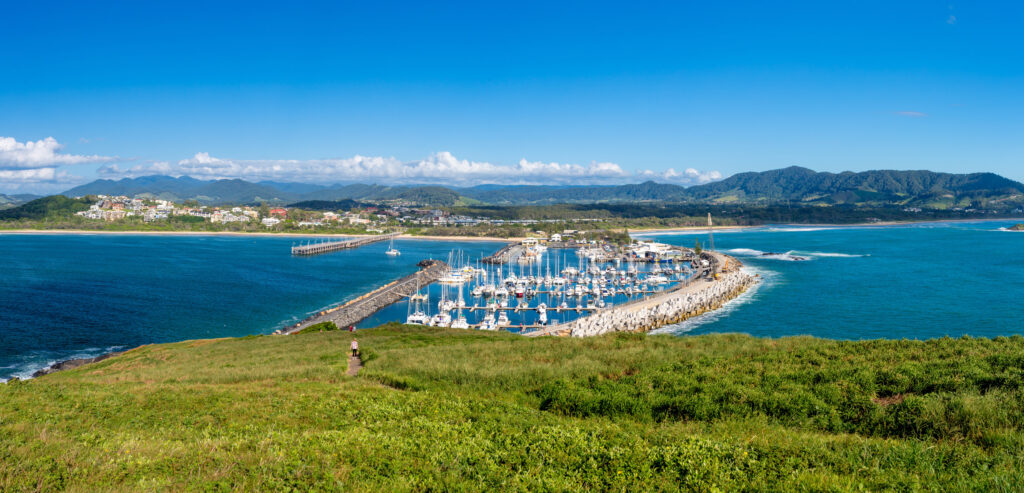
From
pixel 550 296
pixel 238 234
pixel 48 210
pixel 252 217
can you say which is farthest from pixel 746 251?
pixel 48 210

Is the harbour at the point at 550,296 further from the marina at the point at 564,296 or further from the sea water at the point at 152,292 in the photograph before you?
the sea water at the point at 152,292

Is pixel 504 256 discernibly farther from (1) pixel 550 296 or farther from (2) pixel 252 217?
(2) pixel 252 217

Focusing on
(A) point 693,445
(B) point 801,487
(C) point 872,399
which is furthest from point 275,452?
(C) point 872,399

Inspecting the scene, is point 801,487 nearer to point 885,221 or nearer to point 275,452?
point 275,452

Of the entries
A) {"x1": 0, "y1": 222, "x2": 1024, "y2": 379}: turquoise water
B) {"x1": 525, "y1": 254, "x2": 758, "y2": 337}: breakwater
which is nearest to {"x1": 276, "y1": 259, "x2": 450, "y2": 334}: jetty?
{"x1": 0, "y1": 222, "x2": 1024, "y2": 379}: turquoise water

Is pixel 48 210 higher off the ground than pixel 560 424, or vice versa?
pixel 48 210

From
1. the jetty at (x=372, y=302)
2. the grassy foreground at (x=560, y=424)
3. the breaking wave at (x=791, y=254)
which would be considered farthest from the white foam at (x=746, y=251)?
the grassy foreground at (x=560, y=424)
